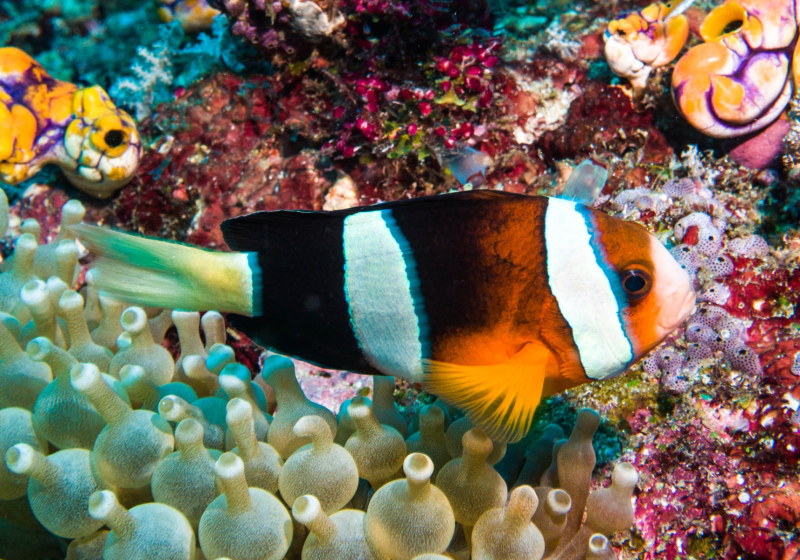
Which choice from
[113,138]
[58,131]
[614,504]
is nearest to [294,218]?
[614,504]

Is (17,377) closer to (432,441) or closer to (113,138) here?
(432,441)

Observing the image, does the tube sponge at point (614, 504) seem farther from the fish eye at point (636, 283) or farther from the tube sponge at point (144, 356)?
the tube sponge at point (144, 356)

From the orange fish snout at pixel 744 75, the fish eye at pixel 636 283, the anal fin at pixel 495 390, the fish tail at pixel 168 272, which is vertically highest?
the orange fish snout at pixel 744 75

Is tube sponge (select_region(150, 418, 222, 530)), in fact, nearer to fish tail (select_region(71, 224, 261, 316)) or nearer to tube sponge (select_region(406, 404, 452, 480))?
fish tail (select_region(71, 224, 261, 316))

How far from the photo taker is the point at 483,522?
1326 mm

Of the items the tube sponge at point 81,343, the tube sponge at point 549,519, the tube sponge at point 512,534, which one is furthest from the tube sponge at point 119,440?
the tube sponge at point 549,519

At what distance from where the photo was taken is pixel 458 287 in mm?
1289

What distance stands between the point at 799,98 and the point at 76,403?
Result: 3682 mm

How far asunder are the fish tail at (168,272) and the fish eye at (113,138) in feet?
8.93

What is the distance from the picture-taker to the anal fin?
126cm

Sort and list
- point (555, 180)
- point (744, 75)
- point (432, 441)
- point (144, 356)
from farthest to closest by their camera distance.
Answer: point (555, 180), point (744, 75), point (144, 356), point (432, 441)

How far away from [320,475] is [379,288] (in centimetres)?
53

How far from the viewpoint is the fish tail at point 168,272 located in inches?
52.4

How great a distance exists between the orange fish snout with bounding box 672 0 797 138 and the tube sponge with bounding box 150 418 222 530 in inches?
116
